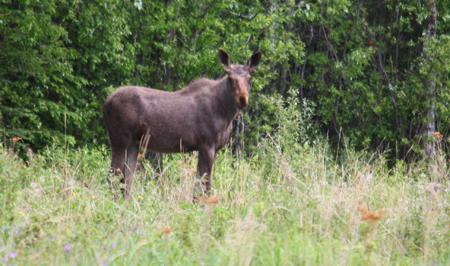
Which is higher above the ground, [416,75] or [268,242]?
[268,242]

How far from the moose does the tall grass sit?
6.97 ft

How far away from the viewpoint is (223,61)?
1202cm

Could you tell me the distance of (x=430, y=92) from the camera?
20.5 m

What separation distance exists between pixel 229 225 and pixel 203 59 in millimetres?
9482

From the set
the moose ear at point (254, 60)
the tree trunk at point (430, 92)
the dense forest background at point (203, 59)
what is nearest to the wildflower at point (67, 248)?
the moose ear at point (254, 60)

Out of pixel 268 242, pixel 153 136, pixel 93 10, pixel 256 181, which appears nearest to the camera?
pixel 268 242

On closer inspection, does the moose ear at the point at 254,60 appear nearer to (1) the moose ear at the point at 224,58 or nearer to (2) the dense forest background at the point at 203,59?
(1) the moose ear at the point at 224,58

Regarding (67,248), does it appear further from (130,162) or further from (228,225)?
(130,162)

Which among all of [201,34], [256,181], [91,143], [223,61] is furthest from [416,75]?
[256,181]

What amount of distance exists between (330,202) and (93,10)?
9.69m

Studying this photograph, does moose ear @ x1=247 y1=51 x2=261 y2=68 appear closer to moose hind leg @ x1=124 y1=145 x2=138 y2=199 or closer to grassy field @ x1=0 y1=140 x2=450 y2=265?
moose hind leg @ x1=124 y1=145 x2=138 y2=199

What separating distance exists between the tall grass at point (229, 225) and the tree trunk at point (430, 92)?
32.6 ft

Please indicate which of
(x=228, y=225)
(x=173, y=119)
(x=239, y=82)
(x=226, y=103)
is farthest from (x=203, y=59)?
(x=228, y=225)

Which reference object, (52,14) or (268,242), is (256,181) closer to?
(268,242)
